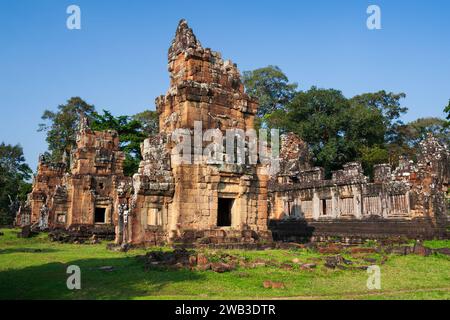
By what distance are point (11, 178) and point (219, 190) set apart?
173ft

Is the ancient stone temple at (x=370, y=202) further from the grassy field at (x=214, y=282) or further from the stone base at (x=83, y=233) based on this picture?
the stone base at (x=83, y=233)

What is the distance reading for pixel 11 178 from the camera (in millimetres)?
60562

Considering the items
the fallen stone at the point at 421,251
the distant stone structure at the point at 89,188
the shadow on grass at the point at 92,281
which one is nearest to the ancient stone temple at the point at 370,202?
the fallen stone at the point at 421,251

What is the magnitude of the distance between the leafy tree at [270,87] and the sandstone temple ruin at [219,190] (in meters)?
24.4

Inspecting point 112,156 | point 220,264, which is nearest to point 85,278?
point 220,264

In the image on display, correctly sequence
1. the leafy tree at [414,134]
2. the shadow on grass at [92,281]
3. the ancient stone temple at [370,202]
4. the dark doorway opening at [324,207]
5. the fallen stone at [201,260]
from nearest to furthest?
1. the shadow on grass at [92,281]
2. the fallen stone at [201,260]
3. the ancient stone temple at [370,202]
4. the dark doorway opening at [324,207]
5. the leafy tree at [414,134]

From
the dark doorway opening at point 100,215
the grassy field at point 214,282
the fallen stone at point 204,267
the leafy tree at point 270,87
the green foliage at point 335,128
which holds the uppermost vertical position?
the leafy tree at point 270,87

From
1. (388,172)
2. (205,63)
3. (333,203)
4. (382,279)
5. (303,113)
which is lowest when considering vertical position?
(382,279)

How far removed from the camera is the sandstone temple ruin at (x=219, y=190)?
650 inches

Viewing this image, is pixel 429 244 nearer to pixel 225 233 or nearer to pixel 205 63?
pixel 225 233

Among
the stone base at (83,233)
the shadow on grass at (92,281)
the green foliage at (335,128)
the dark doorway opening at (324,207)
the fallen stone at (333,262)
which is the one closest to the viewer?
the shadow on grass at (92,281)
